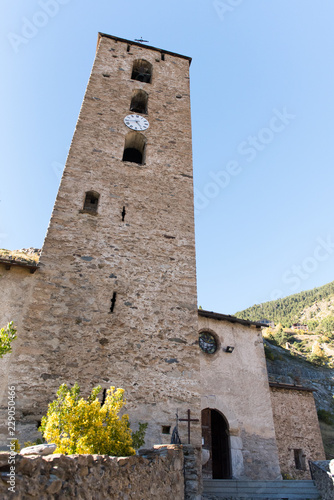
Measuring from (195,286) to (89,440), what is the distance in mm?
5517

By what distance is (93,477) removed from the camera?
3.58 m

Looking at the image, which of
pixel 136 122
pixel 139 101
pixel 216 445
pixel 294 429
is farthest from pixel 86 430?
pixel 139 101

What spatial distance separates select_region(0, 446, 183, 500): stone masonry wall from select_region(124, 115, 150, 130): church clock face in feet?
34.2

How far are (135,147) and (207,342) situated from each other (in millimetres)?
7512

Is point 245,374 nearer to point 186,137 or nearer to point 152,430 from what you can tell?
point 152,430

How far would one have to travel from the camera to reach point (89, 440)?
4449mm

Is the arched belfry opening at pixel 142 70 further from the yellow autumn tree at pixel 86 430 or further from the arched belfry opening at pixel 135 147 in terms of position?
the yellow autumn tree at pixel 86 430

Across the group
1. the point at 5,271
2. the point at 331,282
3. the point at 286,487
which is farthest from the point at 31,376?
the point at 331,282

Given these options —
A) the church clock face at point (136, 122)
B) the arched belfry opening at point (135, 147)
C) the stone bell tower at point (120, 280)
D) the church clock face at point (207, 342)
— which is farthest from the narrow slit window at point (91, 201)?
the church clock face at point (207, 342)

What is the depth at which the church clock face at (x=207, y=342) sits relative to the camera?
36.8 feet

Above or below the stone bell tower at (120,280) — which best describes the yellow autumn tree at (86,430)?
below

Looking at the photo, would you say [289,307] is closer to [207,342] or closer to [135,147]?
[207,342]

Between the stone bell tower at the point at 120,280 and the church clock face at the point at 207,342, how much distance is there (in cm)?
268

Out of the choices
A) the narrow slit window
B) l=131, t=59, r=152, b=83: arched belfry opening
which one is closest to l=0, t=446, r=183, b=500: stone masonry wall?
the narrow slit window
